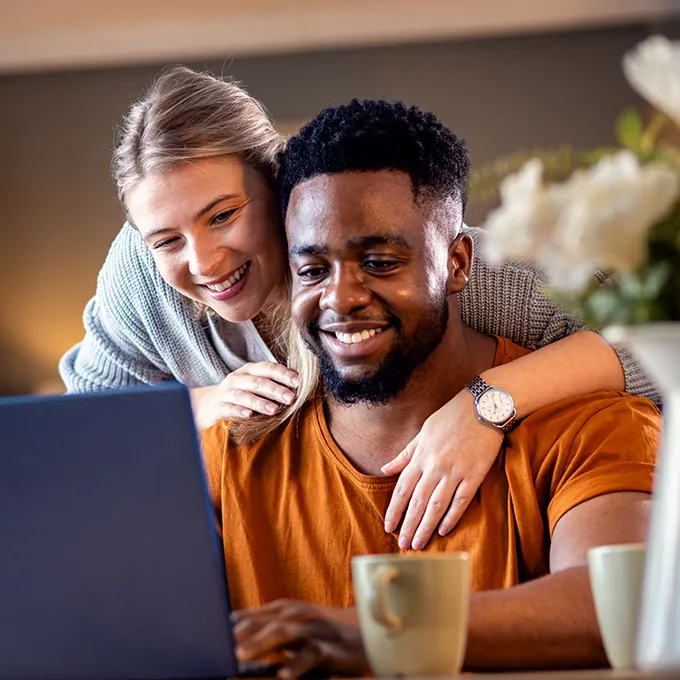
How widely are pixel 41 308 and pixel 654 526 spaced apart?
11.3 ft

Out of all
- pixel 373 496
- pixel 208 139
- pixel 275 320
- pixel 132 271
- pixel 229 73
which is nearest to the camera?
pixel 373 496

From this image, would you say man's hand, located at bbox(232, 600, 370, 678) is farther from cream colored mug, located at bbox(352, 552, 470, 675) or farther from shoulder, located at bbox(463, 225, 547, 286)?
shoulder, located at bbox(463, 225, 547, 286)

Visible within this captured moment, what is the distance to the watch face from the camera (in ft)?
5.04

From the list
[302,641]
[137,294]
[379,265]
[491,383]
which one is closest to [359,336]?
[379,265]

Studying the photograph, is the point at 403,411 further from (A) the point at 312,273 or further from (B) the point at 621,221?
(B) the point at 621,221

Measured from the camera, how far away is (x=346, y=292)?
1.50m

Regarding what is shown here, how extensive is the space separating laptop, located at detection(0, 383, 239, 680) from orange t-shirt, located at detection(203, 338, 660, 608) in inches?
24.3

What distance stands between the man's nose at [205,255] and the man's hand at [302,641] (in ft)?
3.00

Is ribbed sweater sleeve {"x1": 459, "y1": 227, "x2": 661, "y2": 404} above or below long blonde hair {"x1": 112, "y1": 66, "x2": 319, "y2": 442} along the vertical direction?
below

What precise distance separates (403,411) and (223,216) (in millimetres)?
463

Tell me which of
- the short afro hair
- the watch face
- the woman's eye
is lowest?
the watch face

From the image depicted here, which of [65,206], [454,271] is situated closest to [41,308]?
[65,206]

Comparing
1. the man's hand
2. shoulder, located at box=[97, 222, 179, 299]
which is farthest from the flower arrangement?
shoulder, located at box=[97, 222, 179, 299]

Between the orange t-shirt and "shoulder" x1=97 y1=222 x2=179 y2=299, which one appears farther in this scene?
"shoulder" x1=97 y1=222 x2=179 y2=299
